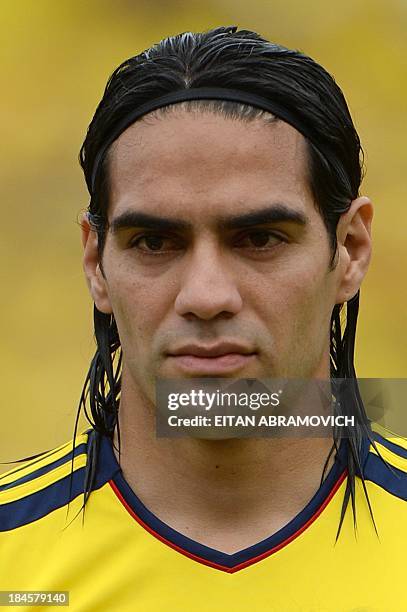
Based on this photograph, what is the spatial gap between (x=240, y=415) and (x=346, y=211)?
76cm

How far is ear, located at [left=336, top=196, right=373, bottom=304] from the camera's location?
10.3ft

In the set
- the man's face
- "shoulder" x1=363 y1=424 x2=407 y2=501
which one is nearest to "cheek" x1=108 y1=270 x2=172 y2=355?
the man's face

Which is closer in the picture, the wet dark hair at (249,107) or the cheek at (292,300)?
the cheek at (292,300)

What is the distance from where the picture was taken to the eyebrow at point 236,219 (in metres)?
2.79

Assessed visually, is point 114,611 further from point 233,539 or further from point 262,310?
point 262,310

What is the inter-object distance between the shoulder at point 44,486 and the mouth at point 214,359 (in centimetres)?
70

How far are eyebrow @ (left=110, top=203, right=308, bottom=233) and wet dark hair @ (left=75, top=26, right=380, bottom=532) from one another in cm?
18

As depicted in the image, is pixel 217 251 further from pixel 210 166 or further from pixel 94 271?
pixel 94 271

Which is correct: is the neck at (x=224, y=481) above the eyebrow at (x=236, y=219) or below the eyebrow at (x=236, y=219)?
below

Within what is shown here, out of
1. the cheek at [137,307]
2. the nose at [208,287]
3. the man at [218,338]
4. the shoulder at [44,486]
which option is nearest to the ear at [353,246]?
the man at [218,338]

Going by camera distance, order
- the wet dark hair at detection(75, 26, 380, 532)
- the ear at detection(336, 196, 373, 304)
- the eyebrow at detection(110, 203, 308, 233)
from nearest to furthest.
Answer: the eyebrow at detection(110, 203, 308, 233)
the wet dark hair at detection(75, 26, 380, 532)
the ear at detection(336, 196, 373, 304)

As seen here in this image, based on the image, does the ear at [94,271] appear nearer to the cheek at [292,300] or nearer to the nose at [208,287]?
the nose at [208,287]

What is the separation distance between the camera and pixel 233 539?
3020 mm

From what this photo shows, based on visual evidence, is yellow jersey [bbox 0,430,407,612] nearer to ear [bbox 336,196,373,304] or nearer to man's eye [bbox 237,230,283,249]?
ear [bbox 336,196,373,304]
